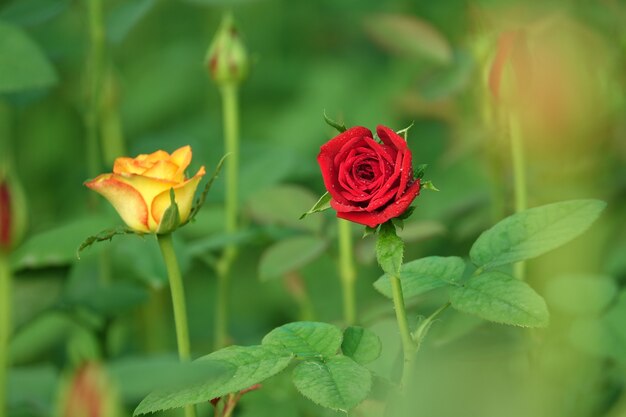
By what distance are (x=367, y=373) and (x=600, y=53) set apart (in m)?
0.69

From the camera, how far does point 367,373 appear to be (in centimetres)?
55

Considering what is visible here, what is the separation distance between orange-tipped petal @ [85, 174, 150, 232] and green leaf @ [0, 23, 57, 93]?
286 millimetres

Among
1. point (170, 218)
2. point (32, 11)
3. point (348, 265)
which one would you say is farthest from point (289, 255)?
point (32, 11)

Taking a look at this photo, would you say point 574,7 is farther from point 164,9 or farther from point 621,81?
point 164,9

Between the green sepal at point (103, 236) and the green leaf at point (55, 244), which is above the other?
the green sepal at point (103, 236)

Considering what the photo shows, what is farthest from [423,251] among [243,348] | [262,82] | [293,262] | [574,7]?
[243,348]

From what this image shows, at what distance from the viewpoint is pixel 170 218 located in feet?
2.01

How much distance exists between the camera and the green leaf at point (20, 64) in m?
0.87

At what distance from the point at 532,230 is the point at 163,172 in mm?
213

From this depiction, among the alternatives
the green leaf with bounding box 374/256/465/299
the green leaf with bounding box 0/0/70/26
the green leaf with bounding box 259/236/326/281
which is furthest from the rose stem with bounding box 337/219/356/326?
the green leaf with bounding box 0/0/70/26

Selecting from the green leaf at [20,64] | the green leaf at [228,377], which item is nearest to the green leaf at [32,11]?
the green leaf at [20,64]

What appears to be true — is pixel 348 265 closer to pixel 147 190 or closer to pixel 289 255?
pixel 289 255

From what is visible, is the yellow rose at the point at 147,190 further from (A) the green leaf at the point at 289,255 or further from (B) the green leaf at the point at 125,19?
(B) the green leaf at the point at 125,19

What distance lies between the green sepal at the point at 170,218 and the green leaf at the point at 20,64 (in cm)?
30
